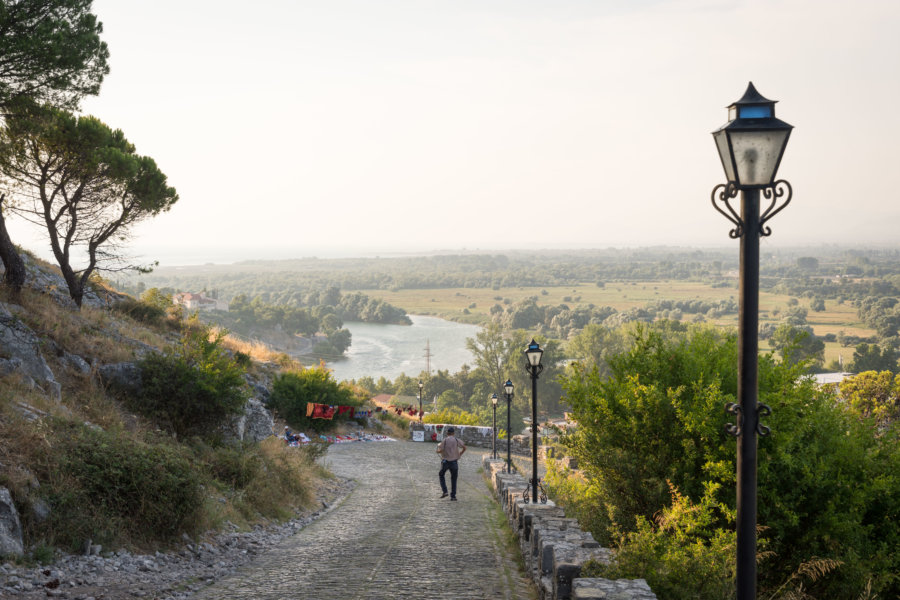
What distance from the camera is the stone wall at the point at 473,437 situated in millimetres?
27859

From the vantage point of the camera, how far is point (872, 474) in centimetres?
827

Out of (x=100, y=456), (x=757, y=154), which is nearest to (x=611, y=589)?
(x=757, y=154)

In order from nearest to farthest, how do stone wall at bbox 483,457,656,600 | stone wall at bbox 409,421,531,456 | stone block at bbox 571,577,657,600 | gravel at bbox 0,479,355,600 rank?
stone block at bbox 571,577,657,600
stone wall at bbox 483,457,656,600
gravel at bbox 0,479,355,600
stone wall at bbox 409,421,531,456

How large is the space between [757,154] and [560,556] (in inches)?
153

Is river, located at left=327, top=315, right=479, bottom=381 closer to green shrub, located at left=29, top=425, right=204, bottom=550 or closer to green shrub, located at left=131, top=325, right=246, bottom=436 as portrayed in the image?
green shrub, located at left=131, top=325, right=246, bottom=436

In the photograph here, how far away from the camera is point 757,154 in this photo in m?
3.74

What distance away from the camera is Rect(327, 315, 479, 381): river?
96.2 meters

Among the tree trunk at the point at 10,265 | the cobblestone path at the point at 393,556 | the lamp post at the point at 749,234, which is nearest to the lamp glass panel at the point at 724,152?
the lamp post at the point at 749,234

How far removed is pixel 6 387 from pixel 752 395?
8943mm

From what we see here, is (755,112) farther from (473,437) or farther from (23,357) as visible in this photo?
(473,437)

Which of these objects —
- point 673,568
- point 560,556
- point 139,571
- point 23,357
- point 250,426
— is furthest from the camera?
point 250,426

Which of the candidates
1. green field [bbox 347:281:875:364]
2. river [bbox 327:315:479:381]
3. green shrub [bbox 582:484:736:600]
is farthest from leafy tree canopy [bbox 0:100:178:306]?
green field [bbox 347:281:875:364]

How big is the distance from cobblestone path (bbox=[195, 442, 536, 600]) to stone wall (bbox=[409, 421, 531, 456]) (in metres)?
13.7

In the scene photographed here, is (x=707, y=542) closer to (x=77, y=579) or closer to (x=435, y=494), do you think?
(x=77, y=579)
